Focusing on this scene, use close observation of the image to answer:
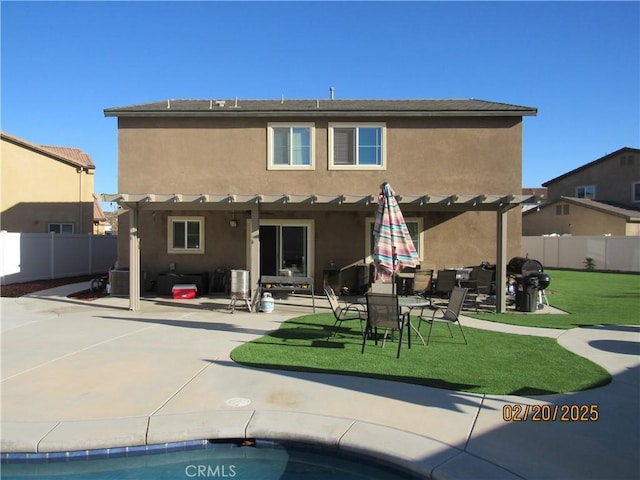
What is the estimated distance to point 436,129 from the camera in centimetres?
1538

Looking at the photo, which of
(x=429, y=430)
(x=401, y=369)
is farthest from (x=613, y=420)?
(x=401, y=369)

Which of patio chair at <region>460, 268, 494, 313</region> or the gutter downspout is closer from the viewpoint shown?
patio chair at <region>460, 268, 494, 313</region>

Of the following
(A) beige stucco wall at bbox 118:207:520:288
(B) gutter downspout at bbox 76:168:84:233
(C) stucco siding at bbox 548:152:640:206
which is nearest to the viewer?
(A) beige stucco wall at bbox 118:207:520:288

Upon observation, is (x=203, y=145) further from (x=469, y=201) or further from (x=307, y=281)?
(x=469, y=201)

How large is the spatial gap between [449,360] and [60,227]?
23667mm

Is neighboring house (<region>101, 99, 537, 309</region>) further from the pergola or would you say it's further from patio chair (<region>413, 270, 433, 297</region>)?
the pergola

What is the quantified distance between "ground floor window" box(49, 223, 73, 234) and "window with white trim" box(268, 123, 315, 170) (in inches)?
605

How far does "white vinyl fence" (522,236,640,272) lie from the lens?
26.6 metres

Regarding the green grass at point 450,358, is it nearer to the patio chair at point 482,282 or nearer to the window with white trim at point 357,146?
the patio chair at point 482,282

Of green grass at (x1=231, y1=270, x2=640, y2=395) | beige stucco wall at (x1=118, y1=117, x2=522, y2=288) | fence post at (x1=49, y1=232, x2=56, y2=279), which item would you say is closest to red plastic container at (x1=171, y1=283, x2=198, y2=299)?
beige stucco wall at (x1=118, y1=117, x2=522, y2=288)

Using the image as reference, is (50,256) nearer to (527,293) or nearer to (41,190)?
(41,190)

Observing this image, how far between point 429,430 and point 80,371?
4.90m

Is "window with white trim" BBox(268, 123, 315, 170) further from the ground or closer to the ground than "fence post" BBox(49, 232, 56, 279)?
further from the ground
